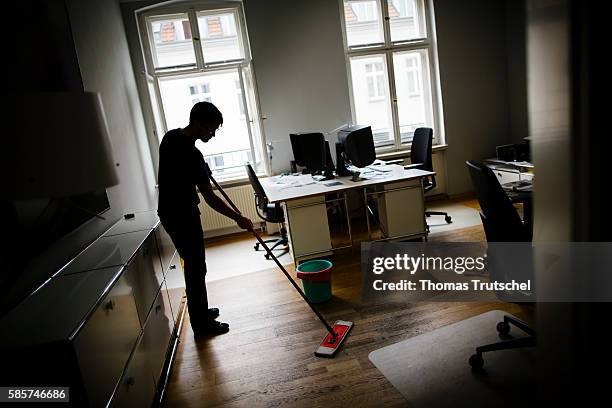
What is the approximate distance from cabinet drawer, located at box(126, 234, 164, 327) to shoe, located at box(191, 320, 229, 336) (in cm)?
47

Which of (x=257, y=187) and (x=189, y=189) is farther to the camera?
(x=257, y=187)

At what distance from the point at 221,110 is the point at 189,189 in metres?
2.89

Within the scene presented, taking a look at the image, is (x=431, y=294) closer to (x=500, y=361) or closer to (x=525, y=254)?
(x=500, y=361)

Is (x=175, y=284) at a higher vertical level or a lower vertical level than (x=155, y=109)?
lower

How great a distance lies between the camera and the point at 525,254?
185 cm

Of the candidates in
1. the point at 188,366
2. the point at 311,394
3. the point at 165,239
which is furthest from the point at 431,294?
the point at 165,239

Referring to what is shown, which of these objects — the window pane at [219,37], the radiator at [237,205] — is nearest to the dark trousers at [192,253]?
the radiator at [237,205]

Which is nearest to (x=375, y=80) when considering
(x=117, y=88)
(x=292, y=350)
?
(x=117, y=88)

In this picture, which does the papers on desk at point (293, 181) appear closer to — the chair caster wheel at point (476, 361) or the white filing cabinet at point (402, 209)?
the white filing cabinet at point (402, 209)

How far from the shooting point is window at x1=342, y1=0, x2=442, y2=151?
16.7 ft

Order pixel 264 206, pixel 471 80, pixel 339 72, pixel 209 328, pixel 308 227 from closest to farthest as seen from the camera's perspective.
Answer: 1. pixel 209 328
2. pixel 308 227
3. pixel 264 206
4. pixel 339 72
5. pixel 471 80

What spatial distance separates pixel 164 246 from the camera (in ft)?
8.54

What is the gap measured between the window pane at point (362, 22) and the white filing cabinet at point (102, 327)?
3890 millimetres

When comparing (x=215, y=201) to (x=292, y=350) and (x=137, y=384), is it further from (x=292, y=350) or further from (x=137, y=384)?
(x=137, y=384)
